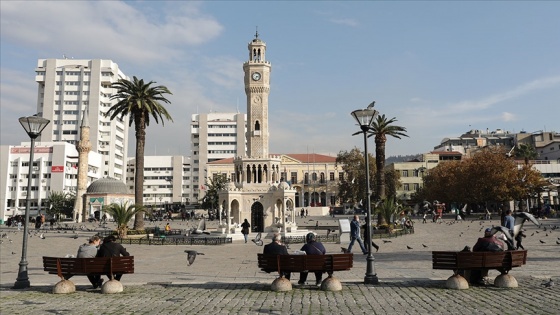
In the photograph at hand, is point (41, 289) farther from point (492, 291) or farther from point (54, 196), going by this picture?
point (54, 196)

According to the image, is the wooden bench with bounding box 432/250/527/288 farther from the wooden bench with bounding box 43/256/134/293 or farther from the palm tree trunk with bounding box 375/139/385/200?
the palm tree trunk with bounding box 375/139/385/200

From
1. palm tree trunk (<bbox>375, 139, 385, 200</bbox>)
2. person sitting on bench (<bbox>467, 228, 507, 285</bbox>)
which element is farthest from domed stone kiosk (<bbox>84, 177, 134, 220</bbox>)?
person sitting on bench (<bbox>467, 228, 507, 285</bbox>)

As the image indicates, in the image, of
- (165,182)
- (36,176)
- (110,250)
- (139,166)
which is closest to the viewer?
(110,250)

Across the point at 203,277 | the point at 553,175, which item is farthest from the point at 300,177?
the point at 203,277

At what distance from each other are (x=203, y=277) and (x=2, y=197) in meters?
96.6

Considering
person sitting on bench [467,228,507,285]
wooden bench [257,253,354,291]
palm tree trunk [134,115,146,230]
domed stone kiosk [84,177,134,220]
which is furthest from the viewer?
domed stone kiosk [84,177,134,220]

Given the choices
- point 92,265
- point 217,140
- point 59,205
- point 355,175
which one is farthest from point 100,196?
point 92,265

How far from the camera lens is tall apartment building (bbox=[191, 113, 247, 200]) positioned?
136 metres

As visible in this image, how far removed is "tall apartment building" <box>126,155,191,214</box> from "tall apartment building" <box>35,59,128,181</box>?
14.6 metres

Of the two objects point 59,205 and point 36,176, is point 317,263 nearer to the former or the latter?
point 59,205

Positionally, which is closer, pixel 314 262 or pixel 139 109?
pixel 314 262

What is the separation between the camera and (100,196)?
79938mm

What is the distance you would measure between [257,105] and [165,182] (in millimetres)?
95800

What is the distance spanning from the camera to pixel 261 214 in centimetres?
4253
